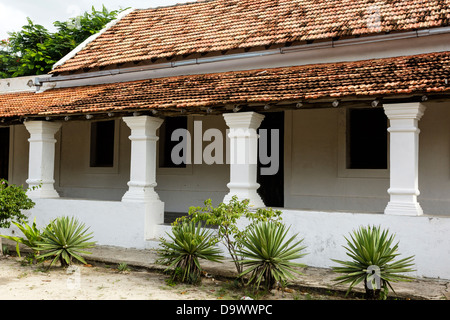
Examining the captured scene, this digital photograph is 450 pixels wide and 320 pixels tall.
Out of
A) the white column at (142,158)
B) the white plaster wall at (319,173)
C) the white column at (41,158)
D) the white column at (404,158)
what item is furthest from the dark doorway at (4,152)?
the white column at (404,158)

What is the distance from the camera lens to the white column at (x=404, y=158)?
6434 millimetres

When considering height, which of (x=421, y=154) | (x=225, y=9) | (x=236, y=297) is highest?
(x=225, y=9)

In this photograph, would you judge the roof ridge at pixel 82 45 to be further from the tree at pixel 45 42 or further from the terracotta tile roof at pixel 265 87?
the tree at pixel 45 42

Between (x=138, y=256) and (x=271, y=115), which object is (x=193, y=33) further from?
(x=138, y=256)

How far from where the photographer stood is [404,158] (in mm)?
6527

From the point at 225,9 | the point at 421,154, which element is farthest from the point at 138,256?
the point at 225,9

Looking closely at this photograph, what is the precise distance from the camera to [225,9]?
11516 millimetres

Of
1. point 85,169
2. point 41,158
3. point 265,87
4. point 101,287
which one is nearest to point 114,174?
point 85,169

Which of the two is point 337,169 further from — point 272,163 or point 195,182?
point 195,182

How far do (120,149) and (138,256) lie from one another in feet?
15.5

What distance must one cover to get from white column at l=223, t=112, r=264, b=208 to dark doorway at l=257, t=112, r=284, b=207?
2.48 m

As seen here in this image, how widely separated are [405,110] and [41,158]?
7232mm

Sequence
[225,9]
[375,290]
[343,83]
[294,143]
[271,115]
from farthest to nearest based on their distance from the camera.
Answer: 1. [225,9]
2. [271,115]
3. [294,143]
4. [343,83]
5. [375,290]

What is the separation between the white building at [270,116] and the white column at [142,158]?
0.09 ft
